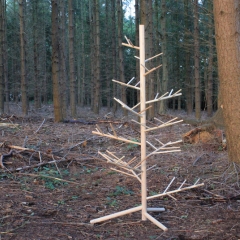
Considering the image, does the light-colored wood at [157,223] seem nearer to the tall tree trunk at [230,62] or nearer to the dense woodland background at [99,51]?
the tall tree trunk at [230,62]

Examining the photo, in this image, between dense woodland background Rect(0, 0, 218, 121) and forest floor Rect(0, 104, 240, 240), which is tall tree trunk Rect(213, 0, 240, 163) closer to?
forest floor Rect(0, 104, 240, 240)

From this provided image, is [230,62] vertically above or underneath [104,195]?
above

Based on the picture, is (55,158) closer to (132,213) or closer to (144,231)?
(132,213)

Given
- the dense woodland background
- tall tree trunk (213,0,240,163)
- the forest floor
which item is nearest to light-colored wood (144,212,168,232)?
the forest floor

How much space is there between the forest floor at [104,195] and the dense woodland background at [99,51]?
18.3ft

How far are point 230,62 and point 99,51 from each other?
15.3 metres

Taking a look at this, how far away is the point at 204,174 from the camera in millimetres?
5098

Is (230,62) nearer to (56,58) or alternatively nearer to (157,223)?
(157,223)

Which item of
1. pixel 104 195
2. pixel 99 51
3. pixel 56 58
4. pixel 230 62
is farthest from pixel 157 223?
pixel 99 51

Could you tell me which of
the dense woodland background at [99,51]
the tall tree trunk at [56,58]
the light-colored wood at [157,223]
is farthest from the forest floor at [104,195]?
the dense woodland background at [99,51]

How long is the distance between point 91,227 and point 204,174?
2266mm

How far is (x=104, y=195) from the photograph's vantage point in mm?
4391

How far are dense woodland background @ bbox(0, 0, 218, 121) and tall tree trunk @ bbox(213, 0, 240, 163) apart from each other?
590 cm

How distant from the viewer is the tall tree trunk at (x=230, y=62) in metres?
4.76
